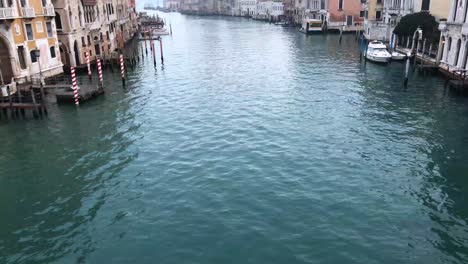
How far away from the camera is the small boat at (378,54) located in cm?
5553

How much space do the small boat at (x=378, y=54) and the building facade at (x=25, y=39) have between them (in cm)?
4292

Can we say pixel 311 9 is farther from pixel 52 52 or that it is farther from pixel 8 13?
pixel 8 13

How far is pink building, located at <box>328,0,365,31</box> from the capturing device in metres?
108

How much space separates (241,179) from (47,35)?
33.1 meters

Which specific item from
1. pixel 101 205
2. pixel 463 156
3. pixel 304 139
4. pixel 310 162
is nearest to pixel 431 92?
pixel 463 156

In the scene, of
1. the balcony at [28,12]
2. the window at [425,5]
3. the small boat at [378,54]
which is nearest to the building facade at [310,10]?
the window at [425,5]

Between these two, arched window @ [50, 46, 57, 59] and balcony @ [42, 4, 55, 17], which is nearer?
balcony @ [42, 4, 55, 17]

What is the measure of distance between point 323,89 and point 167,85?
702 inches

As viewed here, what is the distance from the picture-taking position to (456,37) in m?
41.7

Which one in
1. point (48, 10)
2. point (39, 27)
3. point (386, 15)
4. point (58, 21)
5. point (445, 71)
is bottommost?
point (445, 71)

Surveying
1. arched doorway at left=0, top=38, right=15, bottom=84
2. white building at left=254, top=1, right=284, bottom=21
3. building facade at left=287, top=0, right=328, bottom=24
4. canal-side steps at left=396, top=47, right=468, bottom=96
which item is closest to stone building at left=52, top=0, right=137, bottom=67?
arched doorway at left=0, top=38, right=15, bottom=84

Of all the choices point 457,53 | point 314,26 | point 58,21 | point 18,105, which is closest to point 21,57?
point 18,105

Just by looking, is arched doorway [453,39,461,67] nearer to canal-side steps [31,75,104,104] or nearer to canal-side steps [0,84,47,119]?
canal-side steps [31,75,104,104]

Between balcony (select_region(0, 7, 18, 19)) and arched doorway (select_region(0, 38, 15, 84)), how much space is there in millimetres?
2410
